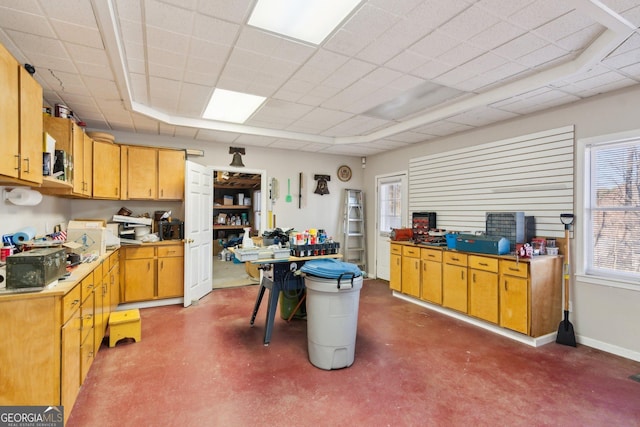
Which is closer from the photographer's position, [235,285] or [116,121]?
[116,121]

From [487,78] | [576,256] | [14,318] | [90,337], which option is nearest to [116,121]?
[90,337]

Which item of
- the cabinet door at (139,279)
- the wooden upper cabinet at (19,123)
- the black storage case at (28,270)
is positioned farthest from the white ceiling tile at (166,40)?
the cabinet door at (139,279)

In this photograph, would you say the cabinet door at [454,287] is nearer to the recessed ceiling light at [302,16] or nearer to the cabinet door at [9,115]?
the recessed ceiling light at [302,16]

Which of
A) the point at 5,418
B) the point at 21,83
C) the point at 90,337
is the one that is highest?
the point at 21,83

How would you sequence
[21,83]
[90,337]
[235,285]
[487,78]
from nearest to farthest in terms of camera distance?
[21,83] < [90,337] < [487,78] < [235,285]

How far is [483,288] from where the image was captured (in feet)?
12.8

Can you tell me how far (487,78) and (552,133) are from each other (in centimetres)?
127

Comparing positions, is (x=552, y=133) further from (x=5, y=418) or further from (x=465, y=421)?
(x=5, y=418)

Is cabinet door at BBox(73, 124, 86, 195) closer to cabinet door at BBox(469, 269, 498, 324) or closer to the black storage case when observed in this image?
the black storage case

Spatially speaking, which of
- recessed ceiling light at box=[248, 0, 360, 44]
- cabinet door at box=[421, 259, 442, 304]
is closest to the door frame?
cabinet door at box=[421, 259, 442, 304]

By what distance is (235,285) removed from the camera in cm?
593

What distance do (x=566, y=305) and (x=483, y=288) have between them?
84 cm

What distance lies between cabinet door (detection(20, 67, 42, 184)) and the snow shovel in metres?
4.98

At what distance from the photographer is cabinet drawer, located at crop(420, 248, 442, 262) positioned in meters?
4.53
